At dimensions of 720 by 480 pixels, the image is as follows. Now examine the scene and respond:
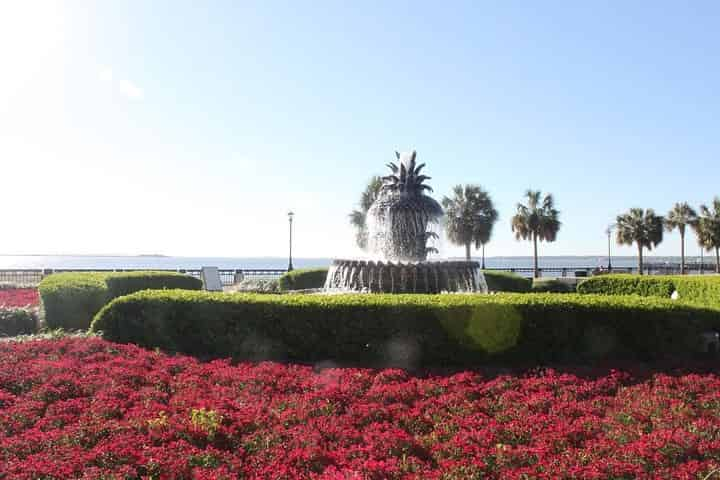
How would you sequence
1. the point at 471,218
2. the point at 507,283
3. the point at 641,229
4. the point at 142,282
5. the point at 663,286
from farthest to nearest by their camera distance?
the point at 641,229, the point at 471,218, the point at 507,283, the point at 663,286, the point at 142,282

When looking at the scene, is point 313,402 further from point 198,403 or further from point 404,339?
point 404,339

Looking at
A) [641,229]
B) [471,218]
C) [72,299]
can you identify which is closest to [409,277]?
[72,299]

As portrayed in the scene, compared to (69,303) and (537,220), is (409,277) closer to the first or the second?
(69,303)

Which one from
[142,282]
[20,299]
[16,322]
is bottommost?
[16,322]

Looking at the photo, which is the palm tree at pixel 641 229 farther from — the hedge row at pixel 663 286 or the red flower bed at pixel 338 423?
the red flower bed at pixel 338 423

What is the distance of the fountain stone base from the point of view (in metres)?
13.5

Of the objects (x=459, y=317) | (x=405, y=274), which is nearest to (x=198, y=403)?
(x=459, y=317)

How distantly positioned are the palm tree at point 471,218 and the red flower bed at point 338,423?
124 feet

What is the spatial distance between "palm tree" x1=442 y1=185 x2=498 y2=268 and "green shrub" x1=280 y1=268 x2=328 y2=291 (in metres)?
20.5

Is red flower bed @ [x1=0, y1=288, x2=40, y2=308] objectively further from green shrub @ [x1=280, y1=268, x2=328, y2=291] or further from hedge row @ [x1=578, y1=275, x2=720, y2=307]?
hedge row @ [x1=578, y1=275, x2=720, y2=307]

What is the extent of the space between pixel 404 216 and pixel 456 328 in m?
8.72

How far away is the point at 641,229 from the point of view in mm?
51406

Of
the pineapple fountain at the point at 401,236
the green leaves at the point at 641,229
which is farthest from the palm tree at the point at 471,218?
Result: the pineapple fountain at the point at 401,236

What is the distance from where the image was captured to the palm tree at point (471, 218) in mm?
44641
